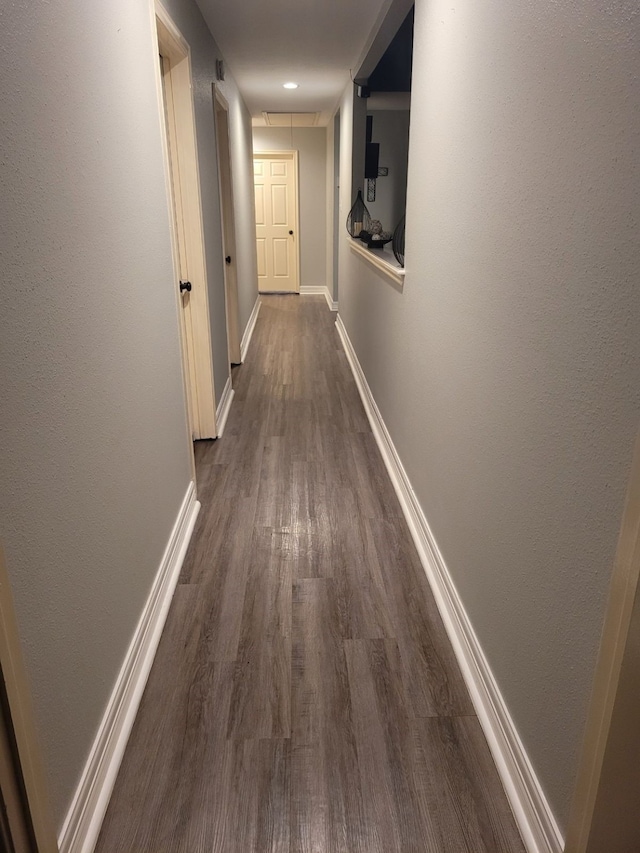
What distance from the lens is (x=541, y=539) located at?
1266 millimetres

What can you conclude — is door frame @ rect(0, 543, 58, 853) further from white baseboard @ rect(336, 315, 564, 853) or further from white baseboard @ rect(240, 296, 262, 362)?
white baseboard @ rect(240, 296, 262, 362)

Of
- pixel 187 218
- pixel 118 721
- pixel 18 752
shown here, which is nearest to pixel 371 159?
pixel 187 218

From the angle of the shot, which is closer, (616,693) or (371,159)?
(616,693)

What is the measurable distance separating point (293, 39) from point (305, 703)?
384cm

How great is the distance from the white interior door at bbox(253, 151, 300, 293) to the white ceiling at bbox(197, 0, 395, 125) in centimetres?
281

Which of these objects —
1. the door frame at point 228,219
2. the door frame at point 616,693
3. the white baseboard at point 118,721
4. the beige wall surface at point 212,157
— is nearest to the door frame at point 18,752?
the white baseboard at point 118,721

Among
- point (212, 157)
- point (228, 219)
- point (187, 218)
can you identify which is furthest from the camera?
point (228, 219)

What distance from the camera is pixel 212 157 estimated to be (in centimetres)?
366

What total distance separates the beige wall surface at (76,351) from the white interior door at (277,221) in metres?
6.79

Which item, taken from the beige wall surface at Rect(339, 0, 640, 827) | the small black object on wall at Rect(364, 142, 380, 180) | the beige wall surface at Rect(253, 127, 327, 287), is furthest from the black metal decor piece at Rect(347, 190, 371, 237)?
the beige wall surface at Rect(253, 127, 327, 287)

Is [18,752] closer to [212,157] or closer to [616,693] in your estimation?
[616,693]

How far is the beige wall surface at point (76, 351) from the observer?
1062 millimetres

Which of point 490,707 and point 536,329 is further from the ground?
point 536,329

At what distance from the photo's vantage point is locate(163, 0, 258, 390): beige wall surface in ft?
9.85
